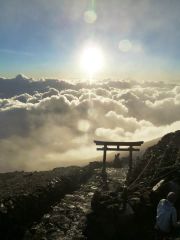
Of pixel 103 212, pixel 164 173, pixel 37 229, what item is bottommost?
pixel 37 229

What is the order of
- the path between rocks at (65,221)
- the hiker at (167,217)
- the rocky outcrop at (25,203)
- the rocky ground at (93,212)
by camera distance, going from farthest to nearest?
1. the path between rocks at (65,221)
2. the rocky outcrop at (25,203)
3. the rocky ground at (93,212)
4. the hiker at (167,217)

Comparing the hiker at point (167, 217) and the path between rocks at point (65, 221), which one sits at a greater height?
the hiker at point (167, 217)

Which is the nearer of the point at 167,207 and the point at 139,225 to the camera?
the point at 167,207

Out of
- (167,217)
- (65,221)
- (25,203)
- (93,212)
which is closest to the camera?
(167,217)

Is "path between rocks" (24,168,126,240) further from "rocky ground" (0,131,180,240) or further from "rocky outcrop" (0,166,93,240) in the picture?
"rocky outcrop" (0,166,93,240)

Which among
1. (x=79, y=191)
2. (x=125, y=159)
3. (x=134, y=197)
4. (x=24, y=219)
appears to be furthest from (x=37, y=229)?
(x=125, y=159)

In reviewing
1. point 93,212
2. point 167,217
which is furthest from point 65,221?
point 167,217

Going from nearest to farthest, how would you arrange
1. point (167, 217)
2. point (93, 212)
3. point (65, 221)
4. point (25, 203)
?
point (167, 217), point (93, 212), point (25, 203), point (65, 221)

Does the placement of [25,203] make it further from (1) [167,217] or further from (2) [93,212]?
(1) [167,217]

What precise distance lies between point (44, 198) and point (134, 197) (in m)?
7.96

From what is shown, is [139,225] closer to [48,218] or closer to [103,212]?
[103,212]

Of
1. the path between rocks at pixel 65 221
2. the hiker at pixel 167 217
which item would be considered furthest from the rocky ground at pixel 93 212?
the hiker at pixel 167 217

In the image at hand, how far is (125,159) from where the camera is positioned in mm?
57594

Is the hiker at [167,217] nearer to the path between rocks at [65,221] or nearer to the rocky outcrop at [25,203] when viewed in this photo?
the path between rocks at [65,221]
